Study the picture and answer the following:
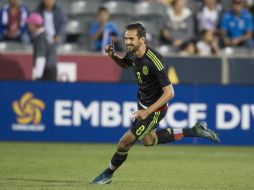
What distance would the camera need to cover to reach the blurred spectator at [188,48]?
17.4 meters

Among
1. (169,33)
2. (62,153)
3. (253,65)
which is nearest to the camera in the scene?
(62,153)

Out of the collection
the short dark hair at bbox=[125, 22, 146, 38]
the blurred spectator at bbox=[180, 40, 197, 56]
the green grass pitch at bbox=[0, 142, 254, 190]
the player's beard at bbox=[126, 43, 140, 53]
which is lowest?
the green grass pitch at bbox=[0, 142, 254, 190]

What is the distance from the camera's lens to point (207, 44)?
690 inches

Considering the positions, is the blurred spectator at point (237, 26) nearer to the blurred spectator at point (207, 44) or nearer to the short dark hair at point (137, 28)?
the blurred spectator at point (207, 44)

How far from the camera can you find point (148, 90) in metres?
9.44

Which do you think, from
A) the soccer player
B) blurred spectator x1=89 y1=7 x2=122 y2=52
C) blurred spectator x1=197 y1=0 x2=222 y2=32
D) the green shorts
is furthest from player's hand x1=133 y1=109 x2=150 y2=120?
blurred spectator x1=197 y1=0 x2=222 y2=32

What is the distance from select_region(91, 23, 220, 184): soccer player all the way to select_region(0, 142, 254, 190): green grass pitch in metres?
0.40

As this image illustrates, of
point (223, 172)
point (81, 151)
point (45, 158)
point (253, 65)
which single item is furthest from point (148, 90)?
point (253, 65)

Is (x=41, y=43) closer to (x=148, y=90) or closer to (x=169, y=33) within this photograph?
(x=169, y=33)

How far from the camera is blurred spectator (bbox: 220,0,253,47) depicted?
17859mm

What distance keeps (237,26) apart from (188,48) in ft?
4.64

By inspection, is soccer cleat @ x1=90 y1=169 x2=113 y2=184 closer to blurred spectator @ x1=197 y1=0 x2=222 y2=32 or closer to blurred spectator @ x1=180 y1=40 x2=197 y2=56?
blurred spectator @ x1=180 y1=40 x2=197 y2=56

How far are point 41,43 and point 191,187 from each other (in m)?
6.86

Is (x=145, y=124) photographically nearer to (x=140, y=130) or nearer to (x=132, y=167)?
(x=140, y=130)
